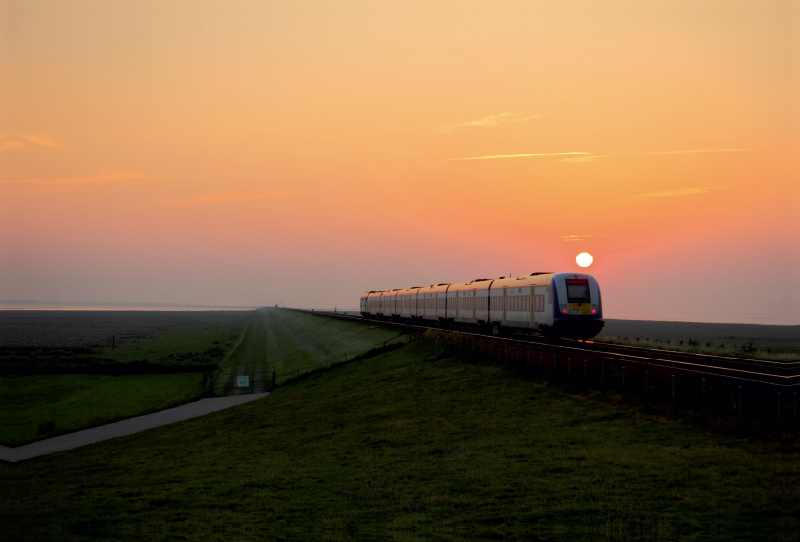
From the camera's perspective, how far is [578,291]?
41438mm

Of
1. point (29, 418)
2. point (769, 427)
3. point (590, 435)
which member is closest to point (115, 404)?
point (29, 418)

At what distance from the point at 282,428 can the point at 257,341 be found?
8984 cm

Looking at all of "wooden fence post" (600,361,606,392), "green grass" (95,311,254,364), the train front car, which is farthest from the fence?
"green grass" (95,311,254,364)

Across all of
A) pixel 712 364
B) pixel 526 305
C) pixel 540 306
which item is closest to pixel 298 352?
pixel 526 305

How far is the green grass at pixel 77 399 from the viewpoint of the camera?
45938 mm

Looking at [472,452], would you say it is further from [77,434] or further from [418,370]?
[77,434]

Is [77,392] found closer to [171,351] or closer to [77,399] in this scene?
[77,399]

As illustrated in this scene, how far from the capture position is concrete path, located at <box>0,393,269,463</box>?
37128mm

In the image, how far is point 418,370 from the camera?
A: 125 ft

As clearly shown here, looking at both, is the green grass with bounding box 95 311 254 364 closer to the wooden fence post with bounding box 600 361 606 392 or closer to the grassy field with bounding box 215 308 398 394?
the grassy field with bounding box 215 308 398 394

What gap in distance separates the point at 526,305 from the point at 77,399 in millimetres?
34485

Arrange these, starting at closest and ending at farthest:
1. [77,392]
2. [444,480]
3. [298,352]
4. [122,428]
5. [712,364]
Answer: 1. [444,480]
2. [712,364]
3. [122,428]
4. [77,392]
5. [298,352]

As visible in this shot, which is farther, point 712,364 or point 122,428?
point 122,428

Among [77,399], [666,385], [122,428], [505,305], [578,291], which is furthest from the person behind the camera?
[77,399]
